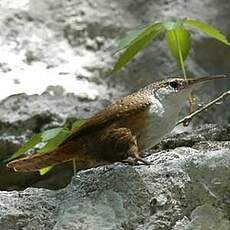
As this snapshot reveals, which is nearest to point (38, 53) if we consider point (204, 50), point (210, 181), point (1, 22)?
point (1, 22)

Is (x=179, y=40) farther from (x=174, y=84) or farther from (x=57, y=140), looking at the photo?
(x=57, y=140)

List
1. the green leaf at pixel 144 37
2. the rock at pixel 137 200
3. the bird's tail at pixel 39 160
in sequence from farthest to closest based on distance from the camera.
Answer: the green leaf at pixel 144 37, the bird's tail at pixel 39 160, the rock at pixel 137 200

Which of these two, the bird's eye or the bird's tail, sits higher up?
the bird's eye

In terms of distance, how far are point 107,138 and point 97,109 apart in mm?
732

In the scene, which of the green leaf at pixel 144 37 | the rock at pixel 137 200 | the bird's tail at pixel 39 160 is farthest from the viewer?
the green leaf at pixel 144 37

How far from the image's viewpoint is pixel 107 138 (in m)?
1.10

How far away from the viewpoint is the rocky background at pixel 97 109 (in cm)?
105

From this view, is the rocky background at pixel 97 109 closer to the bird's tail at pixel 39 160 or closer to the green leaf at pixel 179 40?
the bird's tail at pixel 39 160

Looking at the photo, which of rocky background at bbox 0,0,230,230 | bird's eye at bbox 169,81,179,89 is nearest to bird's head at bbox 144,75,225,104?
bird's eye at bbox 169,81,179,89

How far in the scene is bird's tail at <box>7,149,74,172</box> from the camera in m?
1.15

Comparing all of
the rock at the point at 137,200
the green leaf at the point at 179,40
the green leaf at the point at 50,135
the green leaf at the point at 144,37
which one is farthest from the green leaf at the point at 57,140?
the green leaf at the point at 179,40

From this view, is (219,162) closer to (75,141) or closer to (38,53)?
(75,141)

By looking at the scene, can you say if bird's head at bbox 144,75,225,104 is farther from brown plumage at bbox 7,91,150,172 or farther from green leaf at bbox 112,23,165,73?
green leaf at bbox 112,23,165,73

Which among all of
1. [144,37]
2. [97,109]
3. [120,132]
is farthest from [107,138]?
[97,109]
